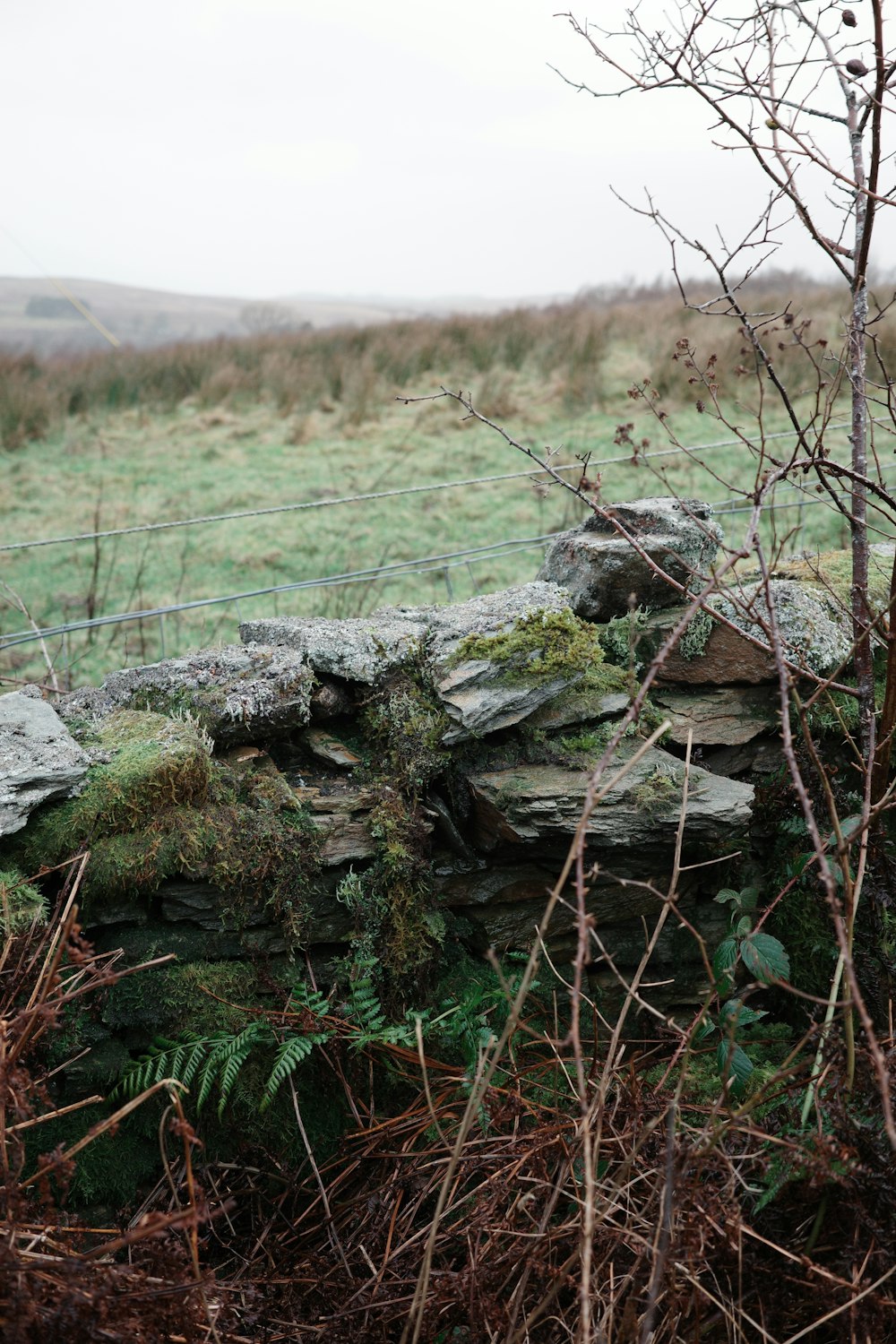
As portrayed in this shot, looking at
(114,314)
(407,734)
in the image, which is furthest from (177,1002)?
(114,314)

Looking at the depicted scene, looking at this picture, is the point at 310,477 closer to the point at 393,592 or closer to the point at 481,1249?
the point at 393,592

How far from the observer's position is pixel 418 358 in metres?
13.7

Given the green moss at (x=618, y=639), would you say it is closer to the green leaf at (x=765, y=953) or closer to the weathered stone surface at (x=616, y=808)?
the weathered stone surface at (x=616, y=808)

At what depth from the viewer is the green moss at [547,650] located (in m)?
3.11

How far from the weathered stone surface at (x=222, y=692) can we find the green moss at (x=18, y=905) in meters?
0.69

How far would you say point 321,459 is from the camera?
1062 cm

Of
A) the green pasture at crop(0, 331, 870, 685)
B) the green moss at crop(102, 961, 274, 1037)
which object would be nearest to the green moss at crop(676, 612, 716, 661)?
the green pasture at crop(0, 331, 870, 685)

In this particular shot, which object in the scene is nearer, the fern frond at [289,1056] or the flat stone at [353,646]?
the fern frond at [289,1056]

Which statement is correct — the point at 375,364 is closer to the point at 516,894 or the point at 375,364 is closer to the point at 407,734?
the point at 407,734

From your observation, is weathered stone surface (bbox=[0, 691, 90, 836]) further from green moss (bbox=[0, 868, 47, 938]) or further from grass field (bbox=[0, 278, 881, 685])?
grass field (bbox=[0, 278, 881, 685])


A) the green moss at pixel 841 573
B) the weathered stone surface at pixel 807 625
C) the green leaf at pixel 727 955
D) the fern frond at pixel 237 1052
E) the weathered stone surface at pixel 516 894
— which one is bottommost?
the fern frond at pixel 237 1052

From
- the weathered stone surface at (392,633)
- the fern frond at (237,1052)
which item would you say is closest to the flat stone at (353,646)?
the weathered stone surface at (392,633)

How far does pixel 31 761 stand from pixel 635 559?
2.06m

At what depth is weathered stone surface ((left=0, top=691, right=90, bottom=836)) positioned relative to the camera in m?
2.70
